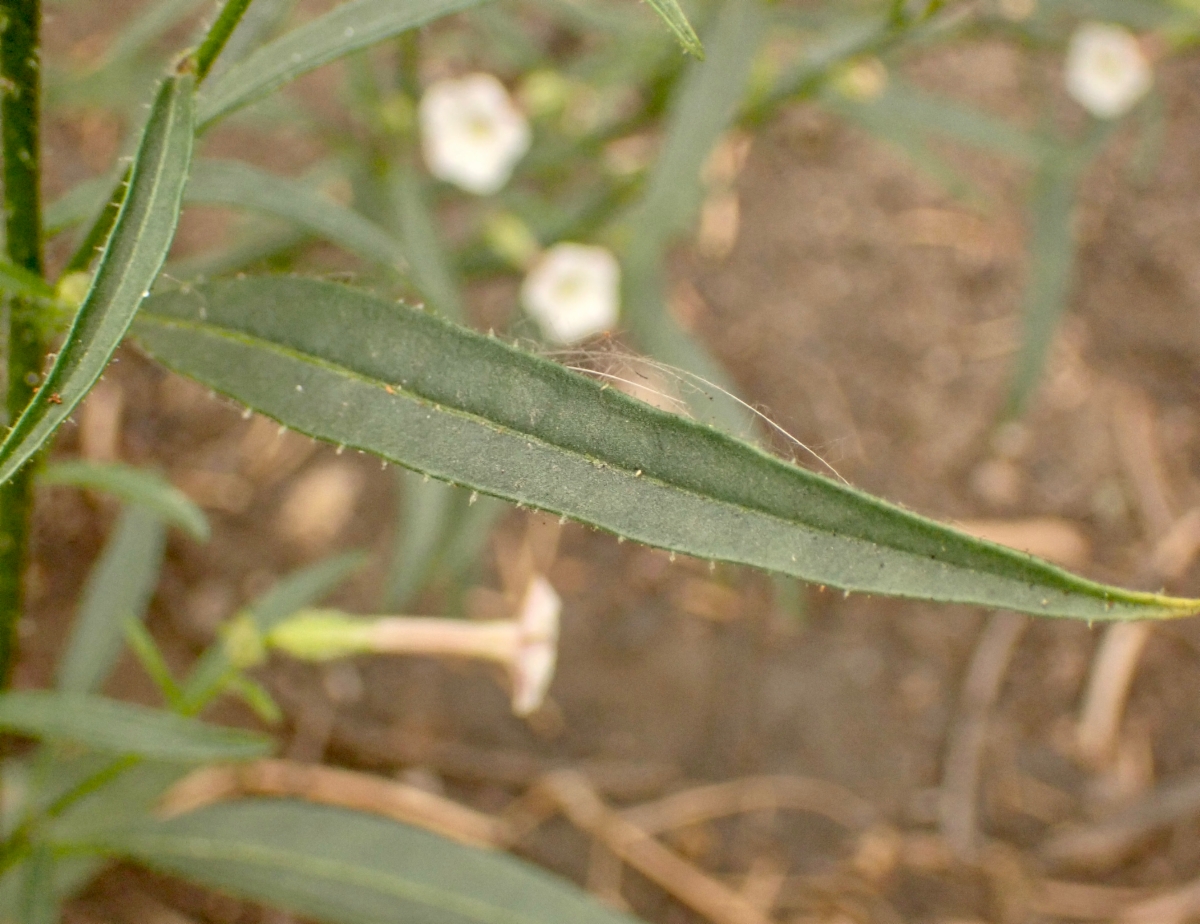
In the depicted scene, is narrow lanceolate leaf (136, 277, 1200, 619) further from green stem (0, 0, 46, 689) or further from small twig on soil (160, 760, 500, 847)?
small twig on soil (160, 760, 500, 847)

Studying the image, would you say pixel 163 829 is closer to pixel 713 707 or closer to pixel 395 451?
pixel 395 451

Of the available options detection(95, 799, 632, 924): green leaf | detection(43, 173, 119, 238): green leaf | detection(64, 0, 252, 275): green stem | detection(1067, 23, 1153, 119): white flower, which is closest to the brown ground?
detection(1067, 23, 1153, 119): white flower

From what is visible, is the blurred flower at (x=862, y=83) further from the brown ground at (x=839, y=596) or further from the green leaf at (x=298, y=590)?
the green leaf at (x=298, y=590)

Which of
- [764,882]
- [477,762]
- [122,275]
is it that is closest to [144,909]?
[477,762]

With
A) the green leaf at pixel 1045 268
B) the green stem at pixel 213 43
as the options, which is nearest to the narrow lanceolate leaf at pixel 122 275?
the green stem at pixel 213 43

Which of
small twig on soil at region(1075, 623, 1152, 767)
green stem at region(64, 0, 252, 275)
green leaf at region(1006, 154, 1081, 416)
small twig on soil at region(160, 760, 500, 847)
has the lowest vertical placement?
small twig on soil at region(160, 760, 500, 847)

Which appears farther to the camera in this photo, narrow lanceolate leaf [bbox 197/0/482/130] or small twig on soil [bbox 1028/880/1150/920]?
small twig on soil [bbox 1028/880/1150/920]
